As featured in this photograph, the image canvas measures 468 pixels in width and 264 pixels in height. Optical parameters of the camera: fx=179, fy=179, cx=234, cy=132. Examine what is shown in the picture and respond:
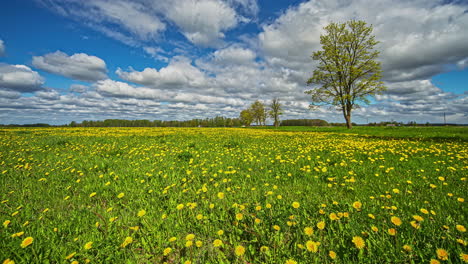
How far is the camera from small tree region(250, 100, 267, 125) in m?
82.8

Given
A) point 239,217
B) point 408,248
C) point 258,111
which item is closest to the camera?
point 408,248

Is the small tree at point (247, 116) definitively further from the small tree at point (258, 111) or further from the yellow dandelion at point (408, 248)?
the yellow dandelion at point (408, 248)

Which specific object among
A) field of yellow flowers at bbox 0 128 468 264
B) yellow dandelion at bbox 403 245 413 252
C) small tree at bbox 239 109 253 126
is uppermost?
small tree at bbox 239 109 253 126

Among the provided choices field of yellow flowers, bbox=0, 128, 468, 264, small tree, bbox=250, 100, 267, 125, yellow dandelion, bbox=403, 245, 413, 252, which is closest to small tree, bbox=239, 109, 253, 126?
small tree, bbox=250, 100, 267, 125

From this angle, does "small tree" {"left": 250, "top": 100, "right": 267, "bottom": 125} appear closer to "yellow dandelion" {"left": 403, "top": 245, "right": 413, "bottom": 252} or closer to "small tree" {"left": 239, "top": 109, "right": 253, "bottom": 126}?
"small tree" {"left": 239, "top": 109, "right": 253, "bottom": 126}

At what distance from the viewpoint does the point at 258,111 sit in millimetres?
83375

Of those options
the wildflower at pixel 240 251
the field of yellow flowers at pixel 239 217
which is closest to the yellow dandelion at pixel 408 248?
the field of yellow flowers at pixel 239 217

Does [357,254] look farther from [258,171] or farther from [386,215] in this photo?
[258,171]

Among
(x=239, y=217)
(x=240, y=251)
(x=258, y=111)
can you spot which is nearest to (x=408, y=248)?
(x=240, y=251)

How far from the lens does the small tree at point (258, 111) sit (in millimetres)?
82750

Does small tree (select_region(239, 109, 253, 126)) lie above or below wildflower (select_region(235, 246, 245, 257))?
above

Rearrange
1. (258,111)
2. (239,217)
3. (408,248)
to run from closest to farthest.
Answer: (408,248), (239,217), (258,111)

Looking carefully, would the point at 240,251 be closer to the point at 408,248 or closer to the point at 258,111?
the point at 408,248

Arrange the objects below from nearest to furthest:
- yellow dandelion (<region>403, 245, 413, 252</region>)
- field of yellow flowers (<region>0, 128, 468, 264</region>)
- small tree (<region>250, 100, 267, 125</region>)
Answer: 1. yellow dandelion (<region>403, 245, 413, 252</region>)
2. field of yellow flowers (<region>0, 128, 468, 264</region>)
3. small tree (<region>250, 100, 267, 125</region>)
